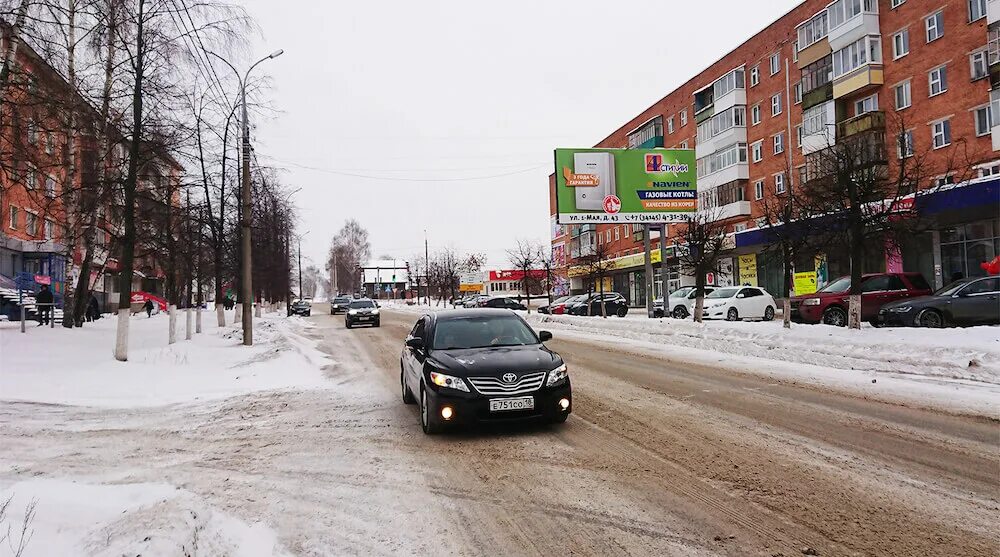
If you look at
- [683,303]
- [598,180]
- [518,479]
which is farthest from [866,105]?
[518,479]

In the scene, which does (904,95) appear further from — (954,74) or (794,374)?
(794,374)

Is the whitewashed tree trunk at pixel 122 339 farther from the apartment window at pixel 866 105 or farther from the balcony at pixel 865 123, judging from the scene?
the apartment window at pixel 866 105

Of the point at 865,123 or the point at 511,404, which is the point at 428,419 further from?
the point at 865,123

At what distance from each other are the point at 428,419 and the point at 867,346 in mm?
10595

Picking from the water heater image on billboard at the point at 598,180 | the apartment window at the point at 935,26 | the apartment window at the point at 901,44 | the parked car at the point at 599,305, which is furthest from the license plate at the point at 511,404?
the apartment window at the point at 901,44

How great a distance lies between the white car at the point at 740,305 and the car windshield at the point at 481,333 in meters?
20.4

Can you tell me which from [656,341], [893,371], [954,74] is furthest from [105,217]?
[954,74]

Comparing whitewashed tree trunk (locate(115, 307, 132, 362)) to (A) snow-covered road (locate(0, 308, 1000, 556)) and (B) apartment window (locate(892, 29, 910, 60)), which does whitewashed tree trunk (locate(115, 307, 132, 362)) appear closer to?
(A) snow-covered road (locate(0, 308, 1000, 556))

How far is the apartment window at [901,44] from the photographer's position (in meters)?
Result: 29.9

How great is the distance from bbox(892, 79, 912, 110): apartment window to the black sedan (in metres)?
31.6

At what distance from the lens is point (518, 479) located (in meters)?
4.93

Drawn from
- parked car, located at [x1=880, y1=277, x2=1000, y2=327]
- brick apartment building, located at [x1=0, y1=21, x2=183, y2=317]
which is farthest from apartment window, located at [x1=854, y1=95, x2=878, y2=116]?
brick apartment building, located at [x1=0, y1=21, x2=183, y2=317]

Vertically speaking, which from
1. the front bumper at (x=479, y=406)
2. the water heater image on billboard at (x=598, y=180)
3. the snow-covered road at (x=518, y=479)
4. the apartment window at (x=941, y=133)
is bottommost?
the snow-covered road at (x=518, y=479)

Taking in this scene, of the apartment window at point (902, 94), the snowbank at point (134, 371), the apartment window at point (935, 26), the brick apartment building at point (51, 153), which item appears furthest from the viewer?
the apartment window at point (902, 94)
